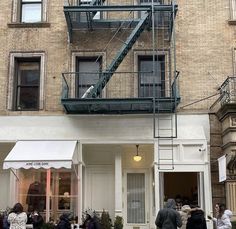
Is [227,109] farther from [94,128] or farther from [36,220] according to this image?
[36,220]

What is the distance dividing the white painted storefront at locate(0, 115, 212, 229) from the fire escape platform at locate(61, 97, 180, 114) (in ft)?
0.71

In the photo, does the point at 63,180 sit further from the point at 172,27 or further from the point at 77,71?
the point at 172,27

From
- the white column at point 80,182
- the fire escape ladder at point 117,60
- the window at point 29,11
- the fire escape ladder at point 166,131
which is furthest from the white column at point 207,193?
the window at point 29,11

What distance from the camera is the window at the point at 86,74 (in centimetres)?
1786

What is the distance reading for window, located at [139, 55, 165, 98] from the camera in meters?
17.6

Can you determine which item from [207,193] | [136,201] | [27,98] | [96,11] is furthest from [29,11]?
[207,193]

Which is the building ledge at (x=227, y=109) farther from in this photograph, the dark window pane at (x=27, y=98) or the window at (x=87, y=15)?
the dark window pane at (x=27, y=98)

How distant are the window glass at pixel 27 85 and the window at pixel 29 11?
157 cm

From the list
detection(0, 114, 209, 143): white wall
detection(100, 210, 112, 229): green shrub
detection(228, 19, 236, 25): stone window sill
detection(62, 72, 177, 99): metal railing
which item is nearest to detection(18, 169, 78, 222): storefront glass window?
detection(100, 210, 112, 229): green shrub

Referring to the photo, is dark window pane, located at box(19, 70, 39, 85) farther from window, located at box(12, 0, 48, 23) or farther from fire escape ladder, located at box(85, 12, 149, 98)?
fire escape ladder, located at box(85, 12, 149, 98)

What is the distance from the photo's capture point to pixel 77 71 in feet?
59.1

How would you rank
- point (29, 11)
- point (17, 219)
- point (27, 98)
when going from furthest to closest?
1. point (29, 11)
2. point (27, 98)
3. point (17, 219)

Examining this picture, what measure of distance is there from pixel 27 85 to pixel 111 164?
13.3 feet

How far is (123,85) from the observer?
57.4 feet
